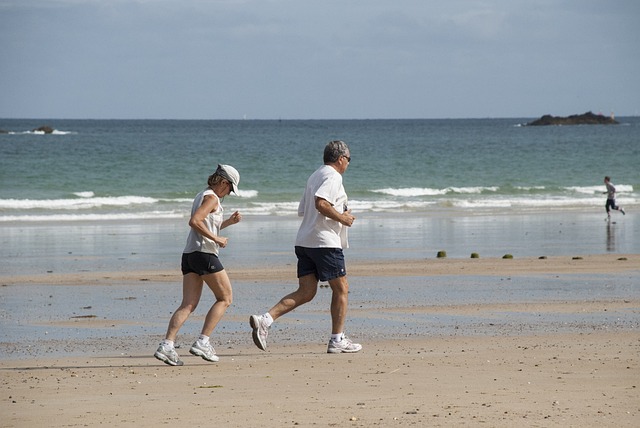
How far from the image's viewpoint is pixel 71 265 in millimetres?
15500

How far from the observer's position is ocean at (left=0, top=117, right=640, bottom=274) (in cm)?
1788

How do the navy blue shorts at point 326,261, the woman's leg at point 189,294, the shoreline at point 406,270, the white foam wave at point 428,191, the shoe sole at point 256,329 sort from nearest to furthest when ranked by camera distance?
the woman's leg at point 189,294, the shoe sole at point 256,329, the navy blue shorts at point 326,261, the shoreline at point 406,270, the white foam wave at point 428,191

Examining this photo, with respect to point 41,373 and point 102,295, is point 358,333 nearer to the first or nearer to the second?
point 41,373

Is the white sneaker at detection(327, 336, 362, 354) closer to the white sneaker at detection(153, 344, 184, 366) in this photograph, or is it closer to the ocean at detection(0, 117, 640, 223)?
the white sneaker at detection(153, 344, 184, 366)

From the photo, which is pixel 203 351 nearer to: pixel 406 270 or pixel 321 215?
pixel 321 215

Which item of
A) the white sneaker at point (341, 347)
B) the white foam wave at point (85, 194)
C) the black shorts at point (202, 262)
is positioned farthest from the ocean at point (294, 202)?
the white sneaker at point (341, 347)

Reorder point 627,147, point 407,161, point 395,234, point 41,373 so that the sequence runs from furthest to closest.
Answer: point 627,147 → point 407,161 → point 395,234 → point 41,373

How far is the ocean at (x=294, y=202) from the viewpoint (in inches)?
704

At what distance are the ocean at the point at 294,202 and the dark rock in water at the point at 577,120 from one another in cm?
8780

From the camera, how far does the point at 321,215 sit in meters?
8.34

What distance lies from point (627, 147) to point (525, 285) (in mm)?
65770

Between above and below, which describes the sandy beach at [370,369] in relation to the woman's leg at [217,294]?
below

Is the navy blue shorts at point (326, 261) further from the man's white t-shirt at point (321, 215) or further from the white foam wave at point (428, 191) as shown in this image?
the white foam wave at point (428, 191)

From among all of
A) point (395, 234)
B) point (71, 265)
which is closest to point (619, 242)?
point (395, 234)
